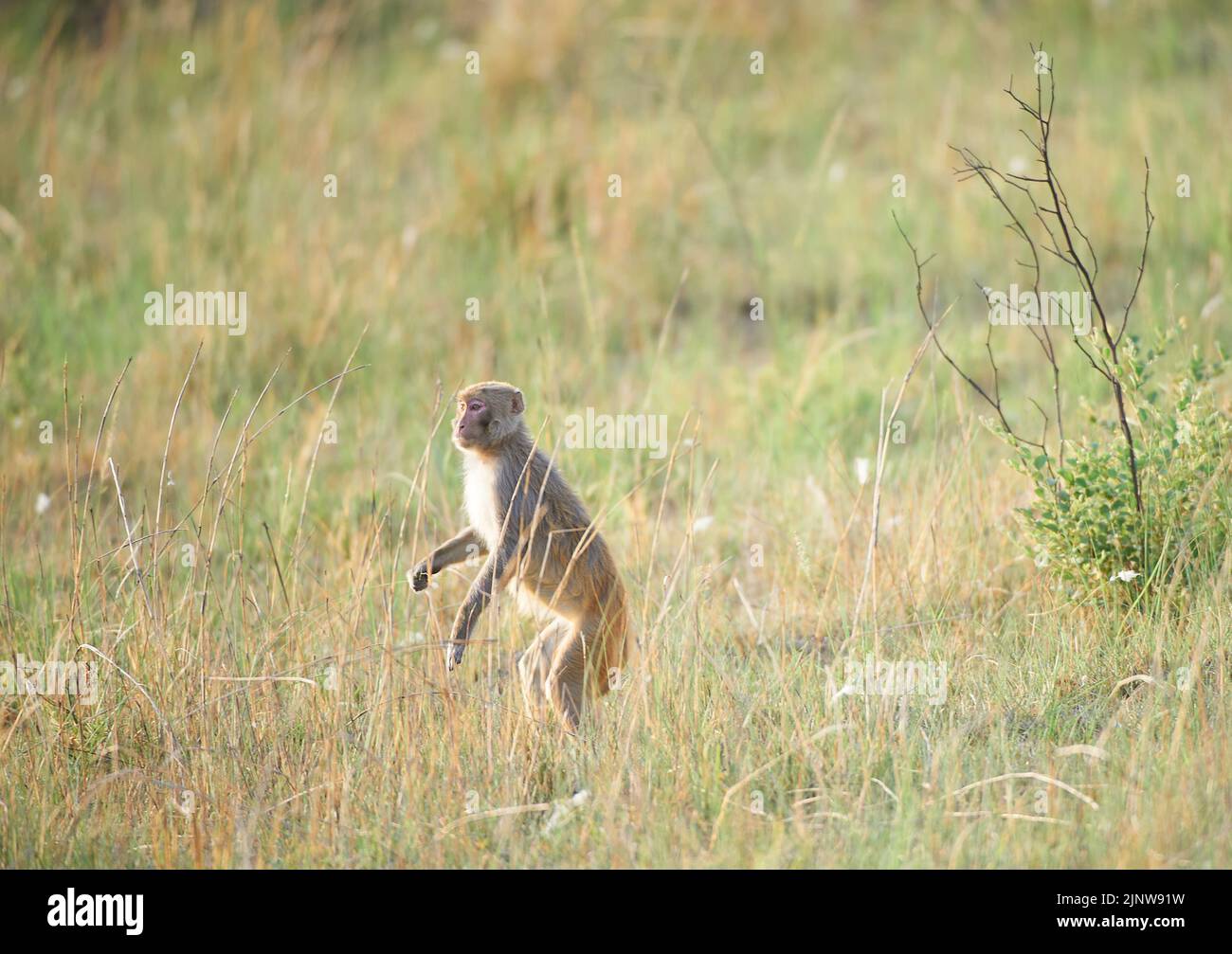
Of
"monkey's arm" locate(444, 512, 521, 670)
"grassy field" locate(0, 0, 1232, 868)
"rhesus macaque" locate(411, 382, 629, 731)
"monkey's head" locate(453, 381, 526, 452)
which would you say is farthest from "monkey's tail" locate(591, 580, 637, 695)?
"monkey's head" locate(453, 381, 526, 452)

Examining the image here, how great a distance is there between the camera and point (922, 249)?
28.6 ft

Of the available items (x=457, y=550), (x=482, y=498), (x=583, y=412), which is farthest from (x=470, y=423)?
(x=583, y=412)

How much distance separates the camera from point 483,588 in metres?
4.59

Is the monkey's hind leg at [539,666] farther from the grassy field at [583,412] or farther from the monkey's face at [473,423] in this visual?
the monkey's face at [473,423]

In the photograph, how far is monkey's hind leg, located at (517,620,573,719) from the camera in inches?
185

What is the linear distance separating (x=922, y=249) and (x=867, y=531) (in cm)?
349

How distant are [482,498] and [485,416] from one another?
0.32 metres

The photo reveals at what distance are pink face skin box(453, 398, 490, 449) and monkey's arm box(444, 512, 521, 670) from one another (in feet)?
0.91

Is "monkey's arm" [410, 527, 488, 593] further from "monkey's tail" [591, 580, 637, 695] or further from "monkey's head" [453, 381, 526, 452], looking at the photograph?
"monkey's tail" [591, 580, 637, 695]

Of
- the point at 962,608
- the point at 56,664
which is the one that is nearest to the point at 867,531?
the point at 962,608

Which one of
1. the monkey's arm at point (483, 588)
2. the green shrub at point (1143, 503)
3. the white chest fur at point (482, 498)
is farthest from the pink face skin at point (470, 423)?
the green shrub at point (1143, 503)

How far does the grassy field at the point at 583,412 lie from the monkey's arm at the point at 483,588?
13cm

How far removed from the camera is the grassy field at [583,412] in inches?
165
